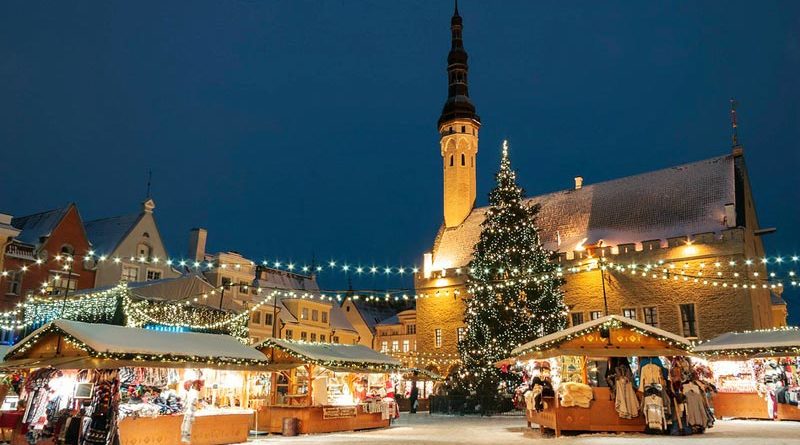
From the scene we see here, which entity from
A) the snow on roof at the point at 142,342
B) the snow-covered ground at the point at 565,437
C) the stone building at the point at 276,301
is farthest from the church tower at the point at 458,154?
the snow on roof at the point at 142,342

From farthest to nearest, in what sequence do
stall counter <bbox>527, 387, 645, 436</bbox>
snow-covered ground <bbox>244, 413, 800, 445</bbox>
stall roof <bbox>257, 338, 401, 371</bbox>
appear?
stall roof <bbox>257, 338, 401, 371</bbox>, stall counter <bbox>527, 387, 645, 436</bbox>, snow-covered ground <bbox>244, 413, 800, 445</bbox>

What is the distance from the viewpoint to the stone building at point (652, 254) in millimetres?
27156

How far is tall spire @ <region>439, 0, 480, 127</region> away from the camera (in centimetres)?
4109

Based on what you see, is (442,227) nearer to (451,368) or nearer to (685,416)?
(451,368)

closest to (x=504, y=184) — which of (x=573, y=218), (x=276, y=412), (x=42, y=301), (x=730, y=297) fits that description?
(x=573, y=218)

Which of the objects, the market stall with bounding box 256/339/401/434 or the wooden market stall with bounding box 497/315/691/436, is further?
the market stall with bounding box 256/339/401/434

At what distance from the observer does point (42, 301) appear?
984 inches

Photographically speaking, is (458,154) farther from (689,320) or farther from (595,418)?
(595,418)

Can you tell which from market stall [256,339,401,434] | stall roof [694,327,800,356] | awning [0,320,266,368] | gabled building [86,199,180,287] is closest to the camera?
awning [0,320,266,368]

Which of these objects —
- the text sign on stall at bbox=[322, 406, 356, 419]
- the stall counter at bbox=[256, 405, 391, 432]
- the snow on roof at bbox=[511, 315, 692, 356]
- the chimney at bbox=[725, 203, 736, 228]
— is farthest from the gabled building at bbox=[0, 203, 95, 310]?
the chimney at bbox=[725, 203, 736, 228]

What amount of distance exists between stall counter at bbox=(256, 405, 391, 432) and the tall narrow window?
1675 centimetres

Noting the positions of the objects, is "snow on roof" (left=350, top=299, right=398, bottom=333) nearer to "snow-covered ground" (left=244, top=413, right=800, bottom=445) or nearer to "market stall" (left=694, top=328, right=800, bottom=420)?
"market stall" (left=694, top=328, right=800, bottom=420)

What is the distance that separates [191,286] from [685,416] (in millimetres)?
19083

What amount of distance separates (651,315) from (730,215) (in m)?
5.77
